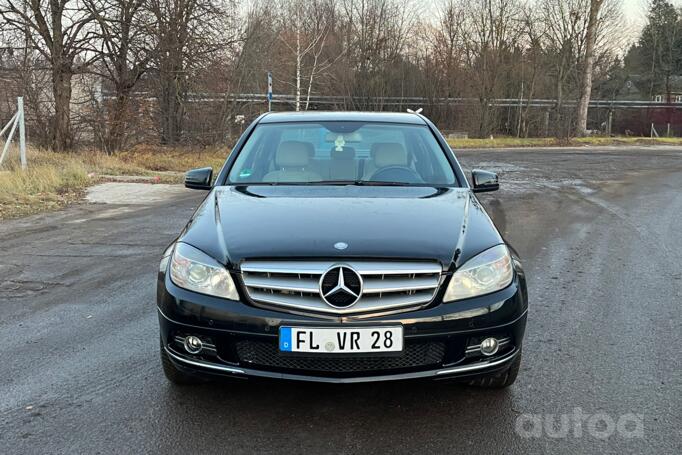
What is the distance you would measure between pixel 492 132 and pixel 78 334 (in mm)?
36193

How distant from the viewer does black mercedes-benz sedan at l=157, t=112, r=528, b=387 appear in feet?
9.02

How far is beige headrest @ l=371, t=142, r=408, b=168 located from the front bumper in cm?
161

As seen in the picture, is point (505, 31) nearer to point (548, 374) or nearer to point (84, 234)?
point (84, 234)

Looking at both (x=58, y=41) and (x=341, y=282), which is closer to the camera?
(x=341, y=282)

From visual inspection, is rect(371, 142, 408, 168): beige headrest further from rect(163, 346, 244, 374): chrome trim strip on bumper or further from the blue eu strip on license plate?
rect(163, 346, 244, 374): chrome trim strip on bumper

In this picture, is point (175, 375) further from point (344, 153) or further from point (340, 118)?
point (340, 118)

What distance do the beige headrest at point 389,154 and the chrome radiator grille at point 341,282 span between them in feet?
5.14

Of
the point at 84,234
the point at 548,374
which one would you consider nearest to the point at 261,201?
the point at 548,374

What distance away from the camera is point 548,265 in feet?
20.2

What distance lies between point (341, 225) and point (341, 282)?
0.43 metres

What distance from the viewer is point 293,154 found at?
437cm

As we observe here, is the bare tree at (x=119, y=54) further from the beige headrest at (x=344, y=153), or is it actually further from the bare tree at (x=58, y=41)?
the beige headrest at (x=344, y=153)

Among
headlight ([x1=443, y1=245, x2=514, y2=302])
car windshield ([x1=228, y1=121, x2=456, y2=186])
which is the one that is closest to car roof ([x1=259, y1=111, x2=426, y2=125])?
car windshield ([x1=228, y1=121, x2=456, y2=186])

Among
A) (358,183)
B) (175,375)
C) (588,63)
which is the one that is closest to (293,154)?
(358,183)
